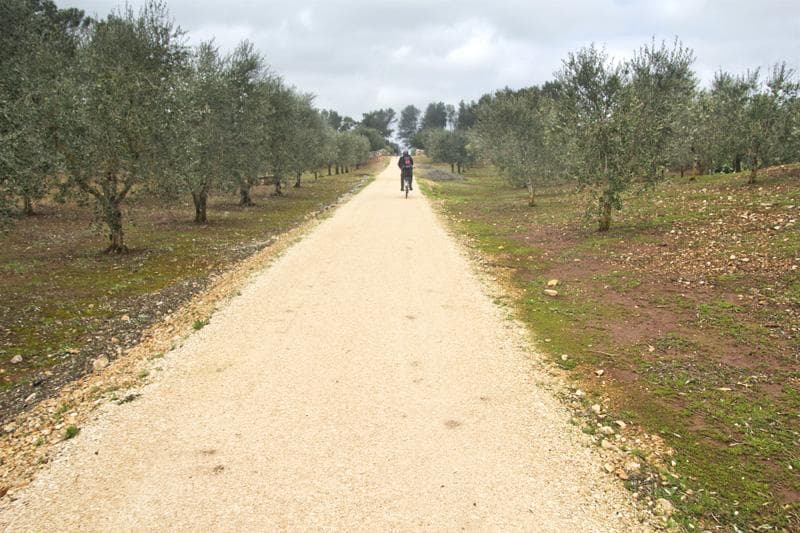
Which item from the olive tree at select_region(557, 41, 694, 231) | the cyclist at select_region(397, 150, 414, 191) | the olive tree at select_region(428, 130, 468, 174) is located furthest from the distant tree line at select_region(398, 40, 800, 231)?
the olive tree at select_region(428, 130, 468, 174)

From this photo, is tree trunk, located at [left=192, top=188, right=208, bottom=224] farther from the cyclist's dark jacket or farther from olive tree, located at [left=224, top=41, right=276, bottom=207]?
the cyclist's dark jacket

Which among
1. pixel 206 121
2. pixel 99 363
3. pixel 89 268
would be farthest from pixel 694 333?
pixel 206 121

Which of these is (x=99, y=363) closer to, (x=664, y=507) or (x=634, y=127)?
(x=664, y=507)

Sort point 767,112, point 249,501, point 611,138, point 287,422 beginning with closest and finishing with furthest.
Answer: point 249,501 < point 287,422 < point 611,138 < point 767,112

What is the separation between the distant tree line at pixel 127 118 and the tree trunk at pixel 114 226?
35 millimetres

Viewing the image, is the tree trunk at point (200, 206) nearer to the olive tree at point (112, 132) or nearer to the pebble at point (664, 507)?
the olive tree at point (112, 132)

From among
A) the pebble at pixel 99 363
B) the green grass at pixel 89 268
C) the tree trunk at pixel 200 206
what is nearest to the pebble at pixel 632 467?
the pebble at pixel 99 363

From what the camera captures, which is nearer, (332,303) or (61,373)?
(61,373)

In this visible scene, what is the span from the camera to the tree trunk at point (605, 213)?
17797 millimetres

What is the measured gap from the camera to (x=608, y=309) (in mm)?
10523

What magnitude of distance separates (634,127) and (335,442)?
15.5m

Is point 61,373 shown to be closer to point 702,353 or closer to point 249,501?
point 249,501

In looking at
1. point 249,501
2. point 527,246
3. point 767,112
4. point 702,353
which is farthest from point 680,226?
point 249,501

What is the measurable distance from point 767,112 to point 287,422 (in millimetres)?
28263
